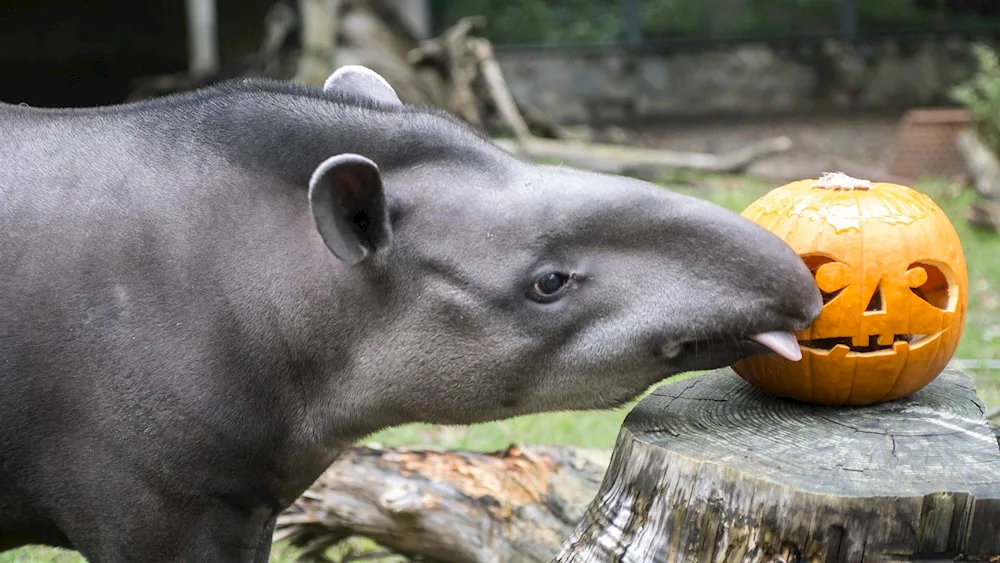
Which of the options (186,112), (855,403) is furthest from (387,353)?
(855,403)

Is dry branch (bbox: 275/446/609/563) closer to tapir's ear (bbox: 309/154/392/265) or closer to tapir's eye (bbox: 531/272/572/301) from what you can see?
tapir's eye (bbox: 531/272/572/301)

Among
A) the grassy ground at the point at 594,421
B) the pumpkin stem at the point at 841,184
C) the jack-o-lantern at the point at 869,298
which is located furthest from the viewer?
the grassy ground at the point at 594,421

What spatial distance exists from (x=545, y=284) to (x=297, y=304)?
69 cm

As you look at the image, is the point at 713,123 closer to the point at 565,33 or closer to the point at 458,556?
the point at 565,33

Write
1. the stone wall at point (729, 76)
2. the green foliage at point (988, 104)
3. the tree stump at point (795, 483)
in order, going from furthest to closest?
1. the stone wall at point (729, 76)
2. the green foliage at point (988, 104)
3. the tree stump at point (795, 483)

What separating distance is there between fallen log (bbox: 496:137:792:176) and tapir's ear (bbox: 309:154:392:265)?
27.7 ft

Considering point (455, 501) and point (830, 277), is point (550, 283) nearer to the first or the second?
point (830, 277)

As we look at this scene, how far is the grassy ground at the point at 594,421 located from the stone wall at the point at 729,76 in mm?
4936

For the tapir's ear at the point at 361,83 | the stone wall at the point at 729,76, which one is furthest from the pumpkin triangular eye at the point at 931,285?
the stone wall at the point at 729,76

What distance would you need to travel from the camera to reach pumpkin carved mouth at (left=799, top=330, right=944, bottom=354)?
3211 mm

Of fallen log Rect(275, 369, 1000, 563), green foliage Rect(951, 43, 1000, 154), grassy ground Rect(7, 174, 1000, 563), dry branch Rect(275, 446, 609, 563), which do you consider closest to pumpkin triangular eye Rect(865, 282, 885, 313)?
fallen log Rect(275, 369, 1000, 563)

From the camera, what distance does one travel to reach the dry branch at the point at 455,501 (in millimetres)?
4438

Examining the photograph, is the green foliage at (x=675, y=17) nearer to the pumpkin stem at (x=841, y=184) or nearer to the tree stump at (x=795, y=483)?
the pumpkin stem at (x=841, y=184)

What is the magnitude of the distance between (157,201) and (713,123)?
42.2 ft
